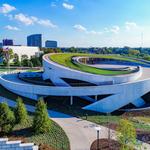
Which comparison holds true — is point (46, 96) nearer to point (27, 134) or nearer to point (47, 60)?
point (47, 60)

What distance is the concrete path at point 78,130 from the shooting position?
2306 centimetres

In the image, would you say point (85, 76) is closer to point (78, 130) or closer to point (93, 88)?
point (93, 88)

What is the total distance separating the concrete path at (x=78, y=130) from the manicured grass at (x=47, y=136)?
607 mm

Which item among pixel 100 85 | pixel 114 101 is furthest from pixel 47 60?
pixel 114 101

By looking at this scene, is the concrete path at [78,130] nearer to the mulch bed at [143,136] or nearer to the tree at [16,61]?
the mulch bed at [143,136]

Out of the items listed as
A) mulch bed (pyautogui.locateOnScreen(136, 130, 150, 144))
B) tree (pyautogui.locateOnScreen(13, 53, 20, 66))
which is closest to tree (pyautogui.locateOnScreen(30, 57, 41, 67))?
tree (pyautogui.locateOnScreen(13, 53, 20, 66))

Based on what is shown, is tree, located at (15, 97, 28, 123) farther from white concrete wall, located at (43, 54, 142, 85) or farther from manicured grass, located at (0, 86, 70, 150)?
white concrete wall, located at (43, 54, 142, 85)

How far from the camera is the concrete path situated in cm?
2306

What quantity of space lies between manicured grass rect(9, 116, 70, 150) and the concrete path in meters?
0.61

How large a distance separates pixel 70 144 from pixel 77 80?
15579 mm

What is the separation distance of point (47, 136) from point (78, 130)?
139 inches

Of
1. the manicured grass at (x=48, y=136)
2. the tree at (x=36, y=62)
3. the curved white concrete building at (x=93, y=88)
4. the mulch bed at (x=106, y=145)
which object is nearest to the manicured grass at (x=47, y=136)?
the manicured grass at (x=48, y=136)

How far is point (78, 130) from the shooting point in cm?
2634

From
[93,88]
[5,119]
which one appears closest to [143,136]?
[93,88]
